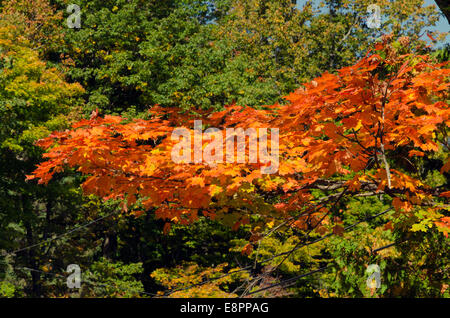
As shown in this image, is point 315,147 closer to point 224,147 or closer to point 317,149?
point 317,149

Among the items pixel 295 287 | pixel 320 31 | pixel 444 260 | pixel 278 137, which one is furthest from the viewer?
pixel 320 31

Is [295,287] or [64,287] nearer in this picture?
[295,287]

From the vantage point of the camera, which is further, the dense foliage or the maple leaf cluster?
the dense foliage

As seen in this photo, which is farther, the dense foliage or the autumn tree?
the dense foliage

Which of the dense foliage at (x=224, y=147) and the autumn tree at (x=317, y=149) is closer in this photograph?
the autumn tree at (x=317, y=149)

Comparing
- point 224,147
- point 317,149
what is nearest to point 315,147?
point 317,149

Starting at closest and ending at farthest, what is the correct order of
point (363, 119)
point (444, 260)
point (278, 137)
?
point (363, 119) < point (278, 137) < point (444, 260)

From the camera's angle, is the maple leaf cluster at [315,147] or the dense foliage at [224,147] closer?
the maple leaf cluster at [315,147]

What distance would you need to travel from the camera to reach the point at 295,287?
49.8 feet

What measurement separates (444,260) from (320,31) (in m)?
17.1

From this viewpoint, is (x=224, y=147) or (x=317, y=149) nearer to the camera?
(x=317, y=149)
